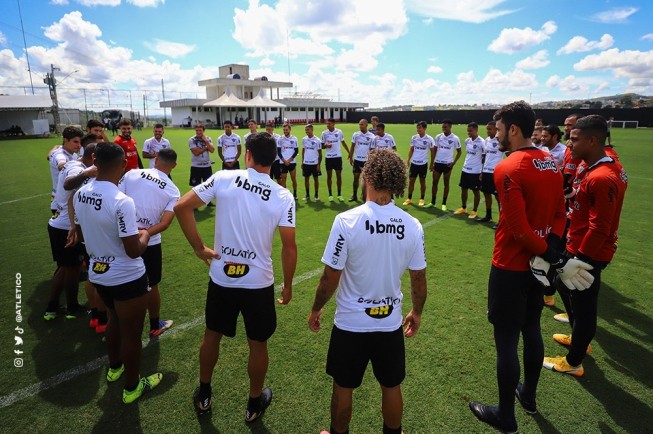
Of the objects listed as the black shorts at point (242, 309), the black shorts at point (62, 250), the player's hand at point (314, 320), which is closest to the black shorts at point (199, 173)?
the black shorts at point (62, 250)

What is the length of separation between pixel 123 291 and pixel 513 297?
3247 millimetres

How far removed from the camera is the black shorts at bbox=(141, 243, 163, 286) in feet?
13.2

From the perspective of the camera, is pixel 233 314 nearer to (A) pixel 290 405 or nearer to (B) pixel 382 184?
(A) pixel 290 405

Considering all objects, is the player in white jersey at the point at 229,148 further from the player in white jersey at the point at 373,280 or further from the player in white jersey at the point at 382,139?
the player in white jersey at the point at 373,280

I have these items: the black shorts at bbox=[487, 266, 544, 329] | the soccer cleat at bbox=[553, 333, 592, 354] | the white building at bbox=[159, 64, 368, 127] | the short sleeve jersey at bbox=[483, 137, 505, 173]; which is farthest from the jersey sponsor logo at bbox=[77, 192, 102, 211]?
the white building at bbox=[159, 64, 368, 127]

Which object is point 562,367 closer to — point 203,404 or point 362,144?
point 203,404

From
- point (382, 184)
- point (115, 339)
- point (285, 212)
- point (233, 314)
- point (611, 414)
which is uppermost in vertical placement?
point (382, 184)

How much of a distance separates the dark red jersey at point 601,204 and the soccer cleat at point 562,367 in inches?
44.7

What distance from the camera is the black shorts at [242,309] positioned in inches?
112

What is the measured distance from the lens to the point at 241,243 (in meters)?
2.79

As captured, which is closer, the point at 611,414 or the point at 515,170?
the point at 515,170

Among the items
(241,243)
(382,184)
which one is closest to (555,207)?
(382,184)

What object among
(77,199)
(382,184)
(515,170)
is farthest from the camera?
(77,199)

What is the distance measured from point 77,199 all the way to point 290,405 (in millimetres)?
2590
